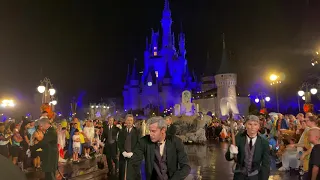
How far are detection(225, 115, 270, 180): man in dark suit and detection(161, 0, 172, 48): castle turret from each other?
79.3m

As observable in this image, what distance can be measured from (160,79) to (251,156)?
74.7m

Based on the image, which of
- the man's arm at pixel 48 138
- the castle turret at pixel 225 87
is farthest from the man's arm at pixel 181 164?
the castle turret at pixel 225 87

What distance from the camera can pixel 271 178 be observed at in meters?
9.49

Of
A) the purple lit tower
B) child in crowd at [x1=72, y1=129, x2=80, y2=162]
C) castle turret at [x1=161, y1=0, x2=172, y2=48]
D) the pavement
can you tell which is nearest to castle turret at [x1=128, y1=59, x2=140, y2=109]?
the purple lit tower

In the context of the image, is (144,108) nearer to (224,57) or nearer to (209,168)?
(224,57)

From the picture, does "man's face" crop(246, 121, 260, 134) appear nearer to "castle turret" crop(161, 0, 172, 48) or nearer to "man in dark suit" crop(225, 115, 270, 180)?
"man in dark suit" crop(225, 115, 270, 180)

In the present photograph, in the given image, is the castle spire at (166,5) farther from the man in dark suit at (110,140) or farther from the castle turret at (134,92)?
the man in dark suit at (110,140)

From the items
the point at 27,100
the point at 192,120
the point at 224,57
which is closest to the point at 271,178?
the point at 192,120

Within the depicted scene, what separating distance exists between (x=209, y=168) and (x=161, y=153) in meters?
7.94

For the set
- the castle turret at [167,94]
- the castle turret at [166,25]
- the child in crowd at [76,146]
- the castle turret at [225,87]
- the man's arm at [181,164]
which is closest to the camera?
the man's arm at [181,164]

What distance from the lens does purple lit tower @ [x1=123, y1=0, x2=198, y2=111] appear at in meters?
77.7

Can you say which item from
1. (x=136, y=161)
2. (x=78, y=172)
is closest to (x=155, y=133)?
(x=136, y=161)

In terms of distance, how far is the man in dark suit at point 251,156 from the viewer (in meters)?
4.59

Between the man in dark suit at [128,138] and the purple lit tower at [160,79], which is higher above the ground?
the purple lit tower at [160,79]
